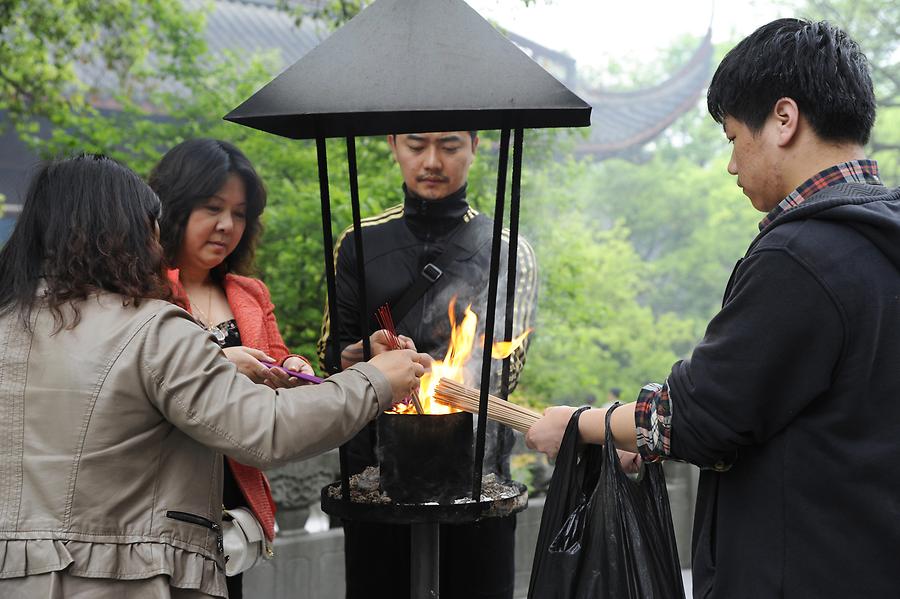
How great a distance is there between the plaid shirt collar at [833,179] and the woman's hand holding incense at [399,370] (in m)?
0.99

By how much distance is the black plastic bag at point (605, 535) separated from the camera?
2.41 meters

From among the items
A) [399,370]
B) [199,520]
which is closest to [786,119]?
[399,370]

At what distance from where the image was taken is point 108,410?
2.22m

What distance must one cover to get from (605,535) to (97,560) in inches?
48.3

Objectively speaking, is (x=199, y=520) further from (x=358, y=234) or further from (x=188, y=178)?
(x=188, y=178)

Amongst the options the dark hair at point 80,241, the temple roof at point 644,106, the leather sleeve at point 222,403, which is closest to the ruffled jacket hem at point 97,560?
the leather sleeve at point 222,403

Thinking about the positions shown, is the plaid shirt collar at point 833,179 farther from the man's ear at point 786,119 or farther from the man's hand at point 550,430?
the man's hand at point 550,430

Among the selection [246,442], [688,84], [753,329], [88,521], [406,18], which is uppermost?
[688,84]

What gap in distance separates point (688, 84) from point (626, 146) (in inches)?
59.6

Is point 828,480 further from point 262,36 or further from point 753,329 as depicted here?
point 262,36

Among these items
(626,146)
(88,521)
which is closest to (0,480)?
(88,521)

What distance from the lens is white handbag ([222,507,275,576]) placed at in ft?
9.73

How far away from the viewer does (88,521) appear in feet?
7.32

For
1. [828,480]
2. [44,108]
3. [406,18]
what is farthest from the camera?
[44,108]
